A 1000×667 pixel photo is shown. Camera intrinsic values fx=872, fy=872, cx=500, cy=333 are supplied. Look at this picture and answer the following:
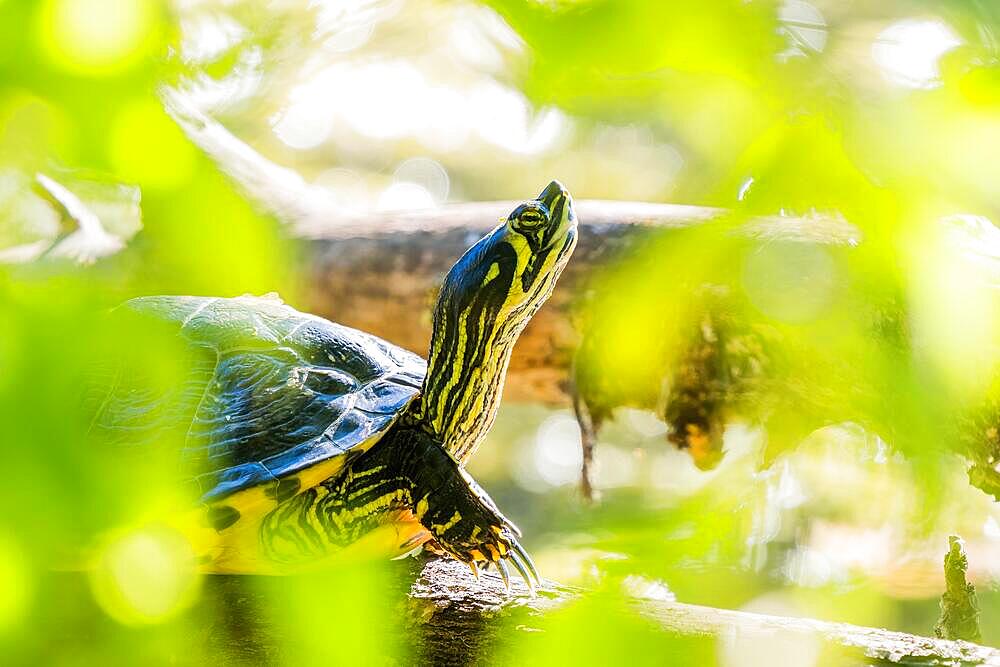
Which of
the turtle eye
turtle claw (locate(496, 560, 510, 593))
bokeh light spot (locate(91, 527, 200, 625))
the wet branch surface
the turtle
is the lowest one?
the wet branch surface

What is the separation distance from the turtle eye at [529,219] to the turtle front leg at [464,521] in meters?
0.38

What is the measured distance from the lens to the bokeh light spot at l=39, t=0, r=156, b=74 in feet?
1.31

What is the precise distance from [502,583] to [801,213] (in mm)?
926

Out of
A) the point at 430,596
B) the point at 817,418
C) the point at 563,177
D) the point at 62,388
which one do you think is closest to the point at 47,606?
the point at 62,388

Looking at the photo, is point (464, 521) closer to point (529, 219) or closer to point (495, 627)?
point (495, 627)

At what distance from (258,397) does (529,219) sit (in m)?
0.55

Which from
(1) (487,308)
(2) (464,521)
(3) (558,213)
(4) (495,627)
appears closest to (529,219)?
(3) (558,213)

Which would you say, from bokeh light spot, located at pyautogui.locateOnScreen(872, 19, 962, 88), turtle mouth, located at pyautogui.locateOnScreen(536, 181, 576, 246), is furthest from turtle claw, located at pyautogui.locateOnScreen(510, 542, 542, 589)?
bokeh light spot, located at pyautogui.locateOnScreen(872, 19, 962, 88)

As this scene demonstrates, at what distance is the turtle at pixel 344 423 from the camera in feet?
4.25

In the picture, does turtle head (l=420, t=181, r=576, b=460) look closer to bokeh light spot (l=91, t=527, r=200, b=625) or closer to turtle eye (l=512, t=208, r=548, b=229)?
turtle eye (l=512, t=208, r=548, b=229)

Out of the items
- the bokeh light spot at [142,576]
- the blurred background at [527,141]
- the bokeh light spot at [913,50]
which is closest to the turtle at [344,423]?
the blurred background at [527,141]

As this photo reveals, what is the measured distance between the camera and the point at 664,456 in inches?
164

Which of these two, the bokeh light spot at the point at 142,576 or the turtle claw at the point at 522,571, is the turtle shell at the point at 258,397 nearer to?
the turtle claw at the point at 522,571

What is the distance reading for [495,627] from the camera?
1.14 meters
